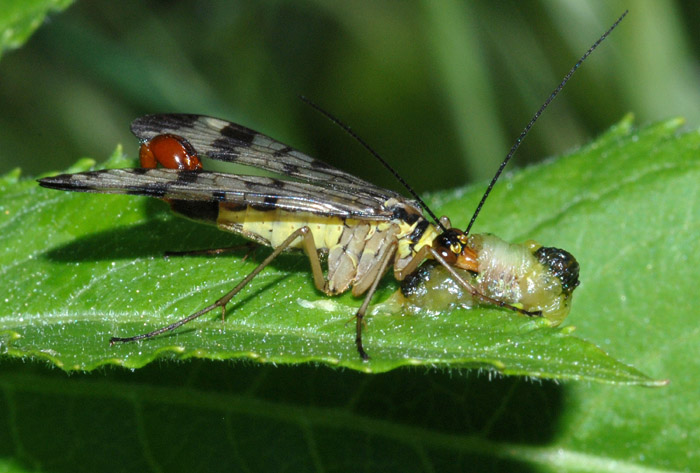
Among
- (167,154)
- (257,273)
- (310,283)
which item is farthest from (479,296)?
(167,154)

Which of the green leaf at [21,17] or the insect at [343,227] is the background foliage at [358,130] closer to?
the green leaf at [21,17]

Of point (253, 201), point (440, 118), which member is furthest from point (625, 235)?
point (440, 118)

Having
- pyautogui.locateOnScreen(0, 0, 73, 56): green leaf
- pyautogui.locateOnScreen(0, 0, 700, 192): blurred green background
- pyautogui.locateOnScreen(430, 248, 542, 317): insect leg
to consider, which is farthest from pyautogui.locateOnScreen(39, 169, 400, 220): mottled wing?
pyautogui.locateOnScreen(0, 0, 700, 192): blurred green background

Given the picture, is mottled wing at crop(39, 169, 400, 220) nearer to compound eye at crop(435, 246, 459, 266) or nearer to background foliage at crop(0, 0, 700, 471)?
compound eye at crop(435, 246, 459, 266)

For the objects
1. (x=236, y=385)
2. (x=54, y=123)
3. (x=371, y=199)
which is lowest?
(x=54, y=123)

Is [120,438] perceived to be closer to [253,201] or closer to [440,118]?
[253,201]

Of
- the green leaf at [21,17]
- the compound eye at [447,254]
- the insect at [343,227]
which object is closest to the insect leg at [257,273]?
the insect at [343,227]
